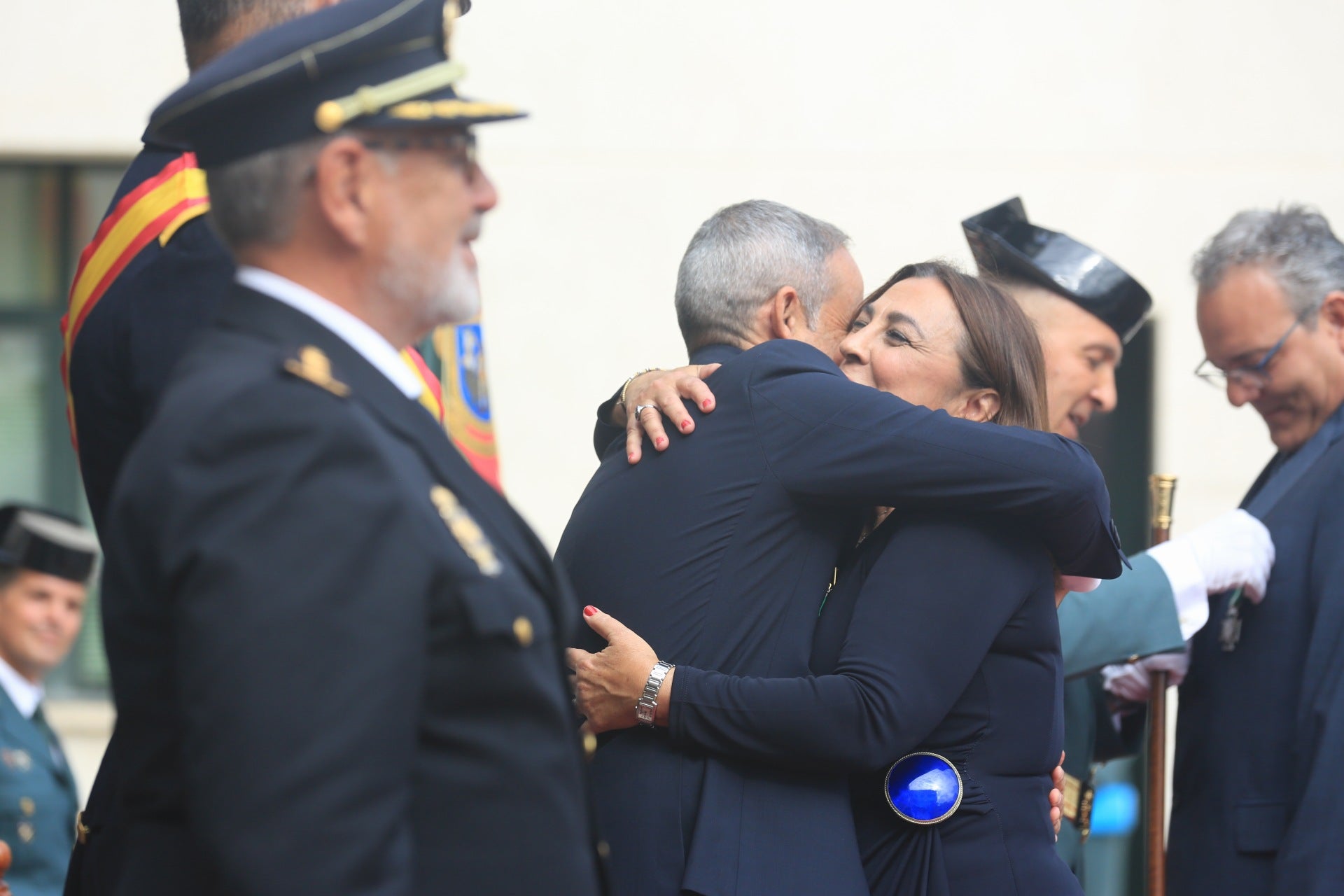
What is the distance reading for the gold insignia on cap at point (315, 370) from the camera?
1335 millimetres

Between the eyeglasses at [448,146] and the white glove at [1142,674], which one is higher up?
the eyeglasses at [448,146]

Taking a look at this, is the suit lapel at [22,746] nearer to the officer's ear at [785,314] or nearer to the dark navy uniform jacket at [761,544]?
the dark navy uniform jacket at [761,544]

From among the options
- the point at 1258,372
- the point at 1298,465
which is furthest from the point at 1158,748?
the point at 1258,372

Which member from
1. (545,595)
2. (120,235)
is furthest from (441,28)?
(120,235)

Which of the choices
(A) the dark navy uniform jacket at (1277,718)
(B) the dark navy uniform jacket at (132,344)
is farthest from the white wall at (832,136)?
(B) the dark navy uniform jacket at (132,344)

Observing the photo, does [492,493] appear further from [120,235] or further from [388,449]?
[120,235]

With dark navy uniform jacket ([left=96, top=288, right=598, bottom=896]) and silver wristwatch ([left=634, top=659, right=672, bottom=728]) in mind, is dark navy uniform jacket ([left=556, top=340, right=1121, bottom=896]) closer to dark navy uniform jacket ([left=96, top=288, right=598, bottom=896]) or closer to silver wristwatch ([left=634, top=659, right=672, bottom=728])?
silver wristwatch ([left=634, top=659, right=672, bottom=728])

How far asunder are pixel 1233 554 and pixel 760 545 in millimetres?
1388

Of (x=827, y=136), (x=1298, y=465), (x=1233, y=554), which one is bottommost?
(x=1233, y=554)

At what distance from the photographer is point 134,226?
6.60ft

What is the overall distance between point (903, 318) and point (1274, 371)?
1.36 m

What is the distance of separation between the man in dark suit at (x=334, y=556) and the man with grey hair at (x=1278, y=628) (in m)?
1.98

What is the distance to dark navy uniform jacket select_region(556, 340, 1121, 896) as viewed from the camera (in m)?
2.15

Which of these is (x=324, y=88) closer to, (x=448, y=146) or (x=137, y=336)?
(x=448, y=146)
